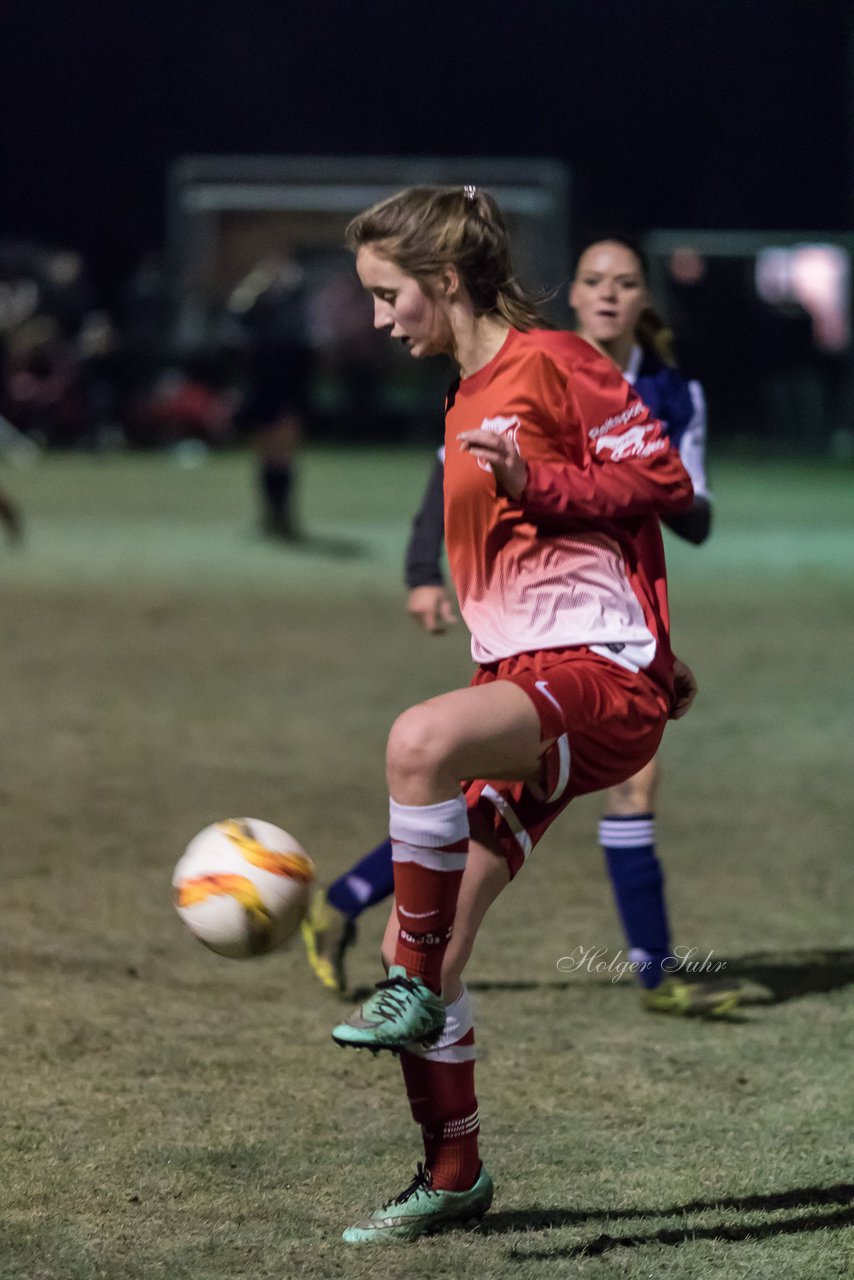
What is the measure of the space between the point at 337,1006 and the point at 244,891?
1.48m

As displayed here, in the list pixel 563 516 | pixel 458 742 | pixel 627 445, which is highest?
pixel 627 445

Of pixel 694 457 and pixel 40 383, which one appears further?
pixel 40 383

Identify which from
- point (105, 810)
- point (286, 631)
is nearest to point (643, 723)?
point (105, 810)

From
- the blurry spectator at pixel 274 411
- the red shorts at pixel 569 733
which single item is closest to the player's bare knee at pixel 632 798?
the red shorts at pixel 569 733

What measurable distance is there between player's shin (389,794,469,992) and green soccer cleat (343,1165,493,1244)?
411 mm

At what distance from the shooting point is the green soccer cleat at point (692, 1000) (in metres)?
4.95

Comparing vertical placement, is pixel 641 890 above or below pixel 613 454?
below

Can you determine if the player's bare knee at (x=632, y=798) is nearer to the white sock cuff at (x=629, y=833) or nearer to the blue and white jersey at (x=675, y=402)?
the white sock cuff at (x=629, y=833)

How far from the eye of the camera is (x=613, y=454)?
138 inches

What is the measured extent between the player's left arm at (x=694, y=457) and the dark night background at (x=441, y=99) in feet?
78.8

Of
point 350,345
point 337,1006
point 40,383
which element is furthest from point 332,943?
point 350,345

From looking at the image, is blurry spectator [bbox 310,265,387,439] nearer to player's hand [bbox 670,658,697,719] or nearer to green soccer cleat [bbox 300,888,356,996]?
green soccer cleat [bbox 300,888,356,996]

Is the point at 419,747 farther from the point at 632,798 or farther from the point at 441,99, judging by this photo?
the point at 441,99

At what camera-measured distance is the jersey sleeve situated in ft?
11.2
